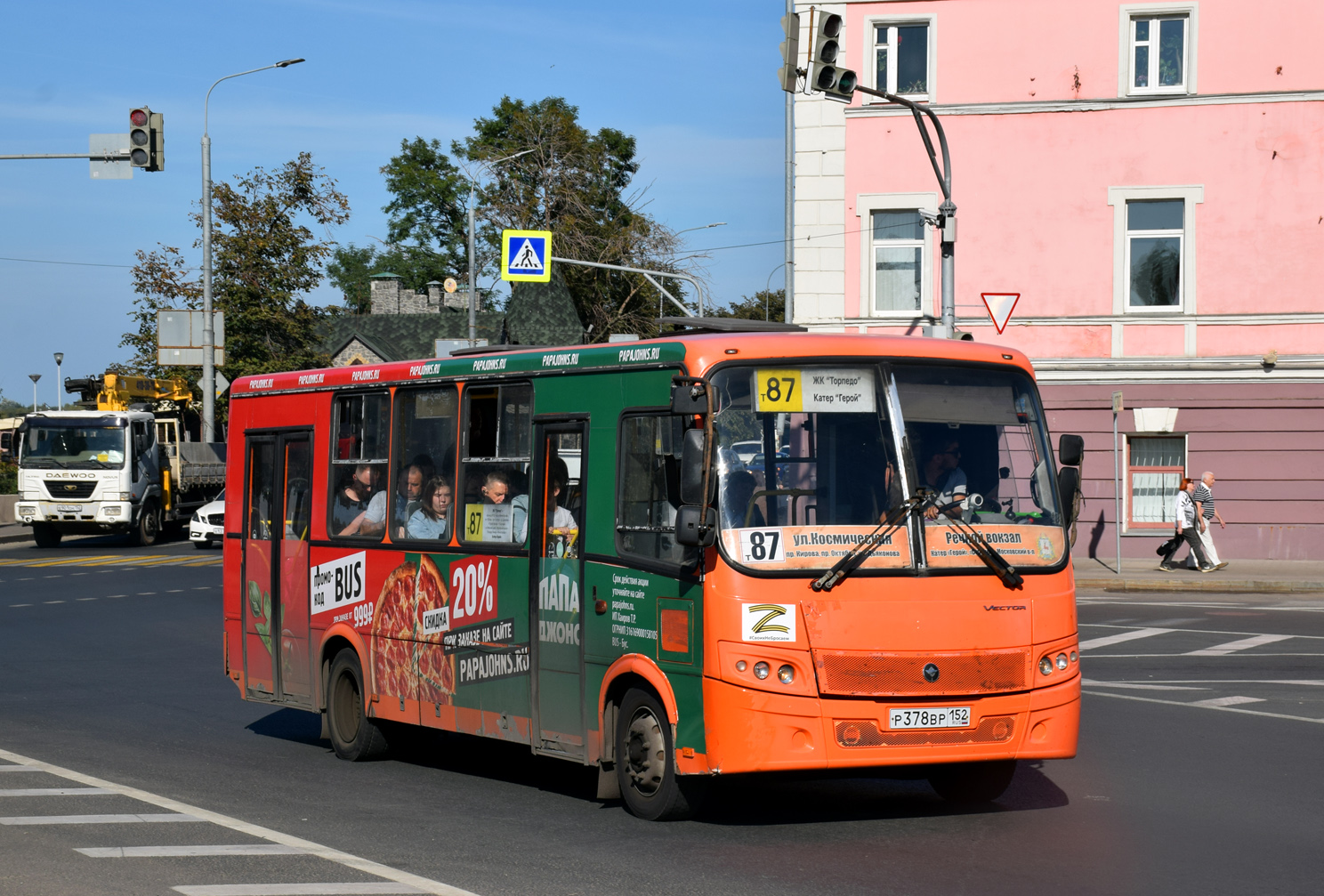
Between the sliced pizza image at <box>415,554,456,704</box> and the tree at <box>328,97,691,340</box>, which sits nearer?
the sliced pizza image at <box>415,554,456,704</box>

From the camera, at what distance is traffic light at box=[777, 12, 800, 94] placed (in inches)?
771

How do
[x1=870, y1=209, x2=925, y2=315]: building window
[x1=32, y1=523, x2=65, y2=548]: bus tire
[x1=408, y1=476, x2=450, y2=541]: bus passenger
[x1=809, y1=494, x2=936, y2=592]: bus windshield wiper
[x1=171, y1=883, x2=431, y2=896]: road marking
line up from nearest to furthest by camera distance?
[x1=171, y1=883, x2=431, y2=896]: road marking
[x1=809, y1=494, x2=936, y2=592]: bus windshield wiper
[x1=408, y1=476, x2=450, y2=541]: bus passenger
[x1=870, y1=209, x2=925, y2=315]: building window
[x1=32, y1=523, x2=65, y2=548]: bus tire

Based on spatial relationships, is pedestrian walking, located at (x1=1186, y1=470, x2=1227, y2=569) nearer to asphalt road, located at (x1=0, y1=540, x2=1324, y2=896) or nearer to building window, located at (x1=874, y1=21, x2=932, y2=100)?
building window, located at (x1=874, y1=21, x2=932, y2=100)

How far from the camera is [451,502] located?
10703mm

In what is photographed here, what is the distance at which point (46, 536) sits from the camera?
39.6m

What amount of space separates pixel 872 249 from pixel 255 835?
929 inches

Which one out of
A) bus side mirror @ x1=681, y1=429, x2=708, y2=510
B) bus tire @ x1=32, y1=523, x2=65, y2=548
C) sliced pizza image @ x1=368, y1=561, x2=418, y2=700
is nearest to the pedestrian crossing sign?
bus tire @ x1=32, y1=523, x2=65, y2=548

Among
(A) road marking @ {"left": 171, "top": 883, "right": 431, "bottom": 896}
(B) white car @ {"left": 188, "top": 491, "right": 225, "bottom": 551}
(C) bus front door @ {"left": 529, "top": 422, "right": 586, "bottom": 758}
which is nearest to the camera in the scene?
(A) road marking @ {"left": 171, "top": 883, "right": 431, "bottom": 896}

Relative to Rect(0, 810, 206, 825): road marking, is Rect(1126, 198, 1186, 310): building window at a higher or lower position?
higher

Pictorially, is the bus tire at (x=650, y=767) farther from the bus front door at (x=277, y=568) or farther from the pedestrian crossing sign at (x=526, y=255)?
the pedestrian crossing sign at (x=526, y=255)

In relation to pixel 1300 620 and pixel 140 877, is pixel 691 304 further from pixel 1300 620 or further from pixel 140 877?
pixel 140 877

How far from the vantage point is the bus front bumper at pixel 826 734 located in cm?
821

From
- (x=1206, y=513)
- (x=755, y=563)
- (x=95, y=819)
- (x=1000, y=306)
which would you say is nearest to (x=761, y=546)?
(x=755, y=563)

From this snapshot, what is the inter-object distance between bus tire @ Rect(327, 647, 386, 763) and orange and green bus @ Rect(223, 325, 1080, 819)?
3.19 ft
